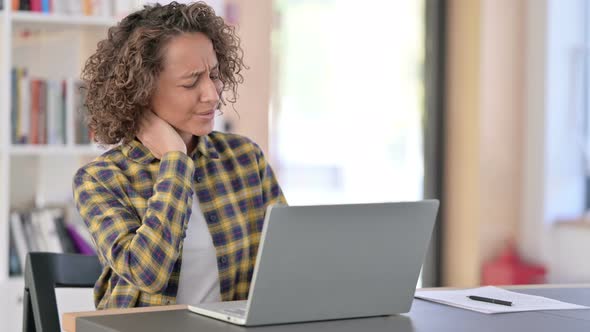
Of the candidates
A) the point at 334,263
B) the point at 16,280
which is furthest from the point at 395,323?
the point at 16,280

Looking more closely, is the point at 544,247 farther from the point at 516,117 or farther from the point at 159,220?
the point at 159,220

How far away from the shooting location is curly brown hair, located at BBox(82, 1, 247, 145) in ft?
6.46

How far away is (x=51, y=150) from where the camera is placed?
3.06m

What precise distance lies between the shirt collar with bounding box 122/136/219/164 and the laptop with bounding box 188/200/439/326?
47 cm

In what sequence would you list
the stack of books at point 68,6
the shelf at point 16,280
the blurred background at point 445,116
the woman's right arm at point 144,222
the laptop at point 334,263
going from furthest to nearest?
the blurred background at point 445,116
the stack of books at point 68,6
the shelf at point 16,280
the woman's right arm at point 144,222
the laptop at point 334,263

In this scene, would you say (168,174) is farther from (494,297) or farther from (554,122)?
(554,122)

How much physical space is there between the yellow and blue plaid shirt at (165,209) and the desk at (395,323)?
235 millimetres

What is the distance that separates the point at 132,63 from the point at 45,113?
3.88 feet

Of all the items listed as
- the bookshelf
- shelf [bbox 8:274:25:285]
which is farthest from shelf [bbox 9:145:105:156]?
shelf [bbox 8:274:25:285]

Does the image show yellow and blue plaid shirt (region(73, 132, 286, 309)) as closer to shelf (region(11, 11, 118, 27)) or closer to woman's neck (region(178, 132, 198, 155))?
woman's neck (region(178, 132, 198, 155))

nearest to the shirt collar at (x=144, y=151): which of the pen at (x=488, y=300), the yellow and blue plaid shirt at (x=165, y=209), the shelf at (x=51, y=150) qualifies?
the yellow and blue plaid shirt at (x=165, y=209)

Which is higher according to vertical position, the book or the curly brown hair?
the curly brown hair

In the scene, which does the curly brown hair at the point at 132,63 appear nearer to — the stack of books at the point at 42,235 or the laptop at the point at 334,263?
the laptop at the point at 334,263

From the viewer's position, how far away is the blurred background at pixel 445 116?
14.4 ft
